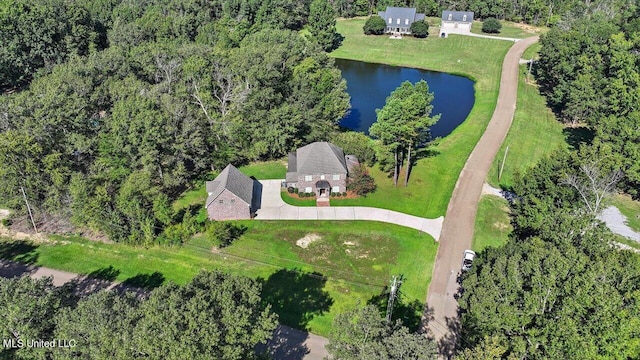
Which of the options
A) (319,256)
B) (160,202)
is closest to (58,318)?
(160,202)

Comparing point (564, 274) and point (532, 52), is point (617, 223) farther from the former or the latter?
point (532, 52)

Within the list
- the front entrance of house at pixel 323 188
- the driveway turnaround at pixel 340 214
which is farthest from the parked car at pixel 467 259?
the front entrance of house at pixel 323 188

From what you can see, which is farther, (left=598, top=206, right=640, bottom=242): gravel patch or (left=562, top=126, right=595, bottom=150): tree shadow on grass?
(left=562, top=126, right=595, bottom=150): tree shadow on grass

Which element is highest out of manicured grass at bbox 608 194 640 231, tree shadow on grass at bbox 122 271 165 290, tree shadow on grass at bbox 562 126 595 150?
tree shadow on grass at bbox 562 126 595 150

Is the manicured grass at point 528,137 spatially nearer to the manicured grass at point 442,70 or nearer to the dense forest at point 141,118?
the manicured grass at point 442,70

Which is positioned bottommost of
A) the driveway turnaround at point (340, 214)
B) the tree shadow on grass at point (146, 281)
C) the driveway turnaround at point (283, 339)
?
the driveway turnaround at point (283, 339)

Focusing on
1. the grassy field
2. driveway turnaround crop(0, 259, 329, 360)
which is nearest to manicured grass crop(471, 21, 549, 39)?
the grassy field

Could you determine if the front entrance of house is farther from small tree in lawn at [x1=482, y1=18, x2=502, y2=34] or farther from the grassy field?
small tree in lawn at [x1=482, y1=18, x2=502, y2=34]
